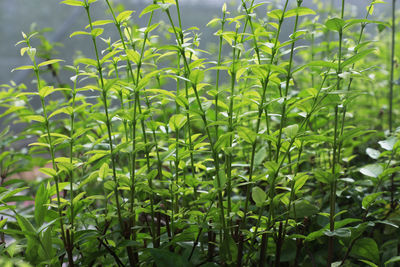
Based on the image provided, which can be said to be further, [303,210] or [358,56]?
[303,210]

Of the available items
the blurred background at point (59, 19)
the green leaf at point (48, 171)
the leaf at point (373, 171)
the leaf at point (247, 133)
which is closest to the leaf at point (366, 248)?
the leaf at point (373, 171)

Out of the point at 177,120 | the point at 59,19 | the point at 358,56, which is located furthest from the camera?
the point at 59,19

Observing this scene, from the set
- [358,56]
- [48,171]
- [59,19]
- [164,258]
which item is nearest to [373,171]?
[358,56]

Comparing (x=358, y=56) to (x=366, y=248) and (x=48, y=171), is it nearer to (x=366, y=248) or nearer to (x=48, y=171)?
(x=366, y=248)

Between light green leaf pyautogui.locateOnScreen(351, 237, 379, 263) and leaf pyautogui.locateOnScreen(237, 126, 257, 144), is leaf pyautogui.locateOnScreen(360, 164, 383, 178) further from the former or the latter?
leaf pyautogui.locateOnScreen(237, 126, 257, 144)

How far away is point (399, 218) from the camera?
0.69 m

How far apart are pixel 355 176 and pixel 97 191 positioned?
64cm

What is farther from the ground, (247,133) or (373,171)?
(247,133)

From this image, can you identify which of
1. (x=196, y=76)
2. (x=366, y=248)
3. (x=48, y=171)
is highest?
(x=196, y=76)

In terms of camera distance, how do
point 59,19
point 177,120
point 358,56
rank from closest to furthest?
point 358,56 → point 177,120 → point 59,19

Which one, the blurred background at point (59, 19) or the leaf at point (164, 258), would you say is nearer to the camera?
the leaf at point (164, 258)

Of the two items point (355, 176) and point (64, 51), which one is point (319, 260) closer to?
point (355, 176)

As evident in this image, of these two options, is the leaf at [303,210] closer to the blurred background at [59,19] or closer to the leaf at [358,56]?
the leaf at [358,56]

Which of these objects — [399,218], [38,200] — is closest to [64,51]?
[38,200]
